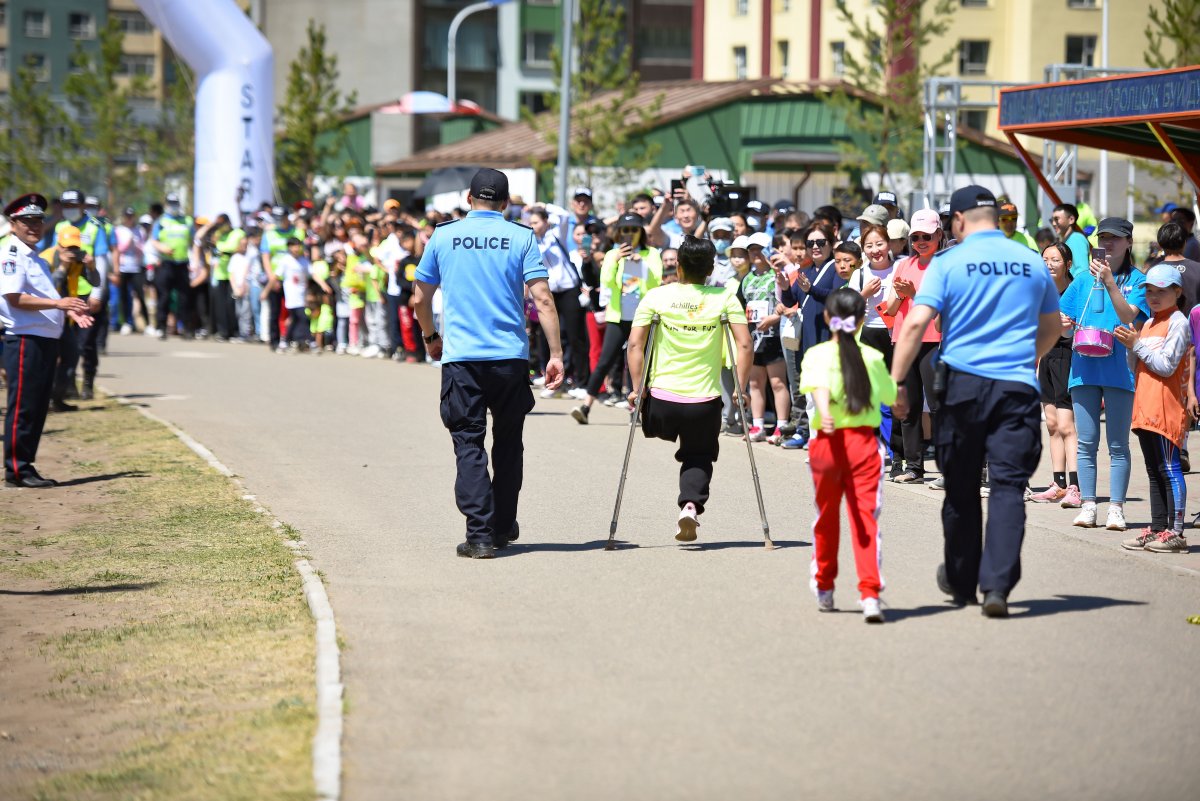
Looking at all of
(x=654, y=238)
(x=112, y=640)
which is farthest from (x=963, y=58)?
(x=112, y=640)

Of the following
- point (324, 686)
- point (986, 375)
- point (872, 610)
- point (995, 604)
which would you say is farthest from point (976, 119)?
Answer: point (324, 686)

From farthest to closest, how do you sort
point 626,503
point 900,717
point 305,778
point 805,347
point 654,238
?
point 654,238 < point 805,347 < point 626,503 < point 900,717 < point 305,778

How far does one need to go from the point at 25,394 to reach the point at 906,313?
6.64 metres

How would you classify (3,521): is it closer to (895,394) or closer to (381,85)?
(895,394)

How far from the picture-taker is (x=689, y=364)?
33.9ft

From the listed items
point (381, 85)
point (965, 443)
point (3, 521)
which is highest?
point (381, 85)

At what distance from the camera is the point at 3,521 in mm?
12164

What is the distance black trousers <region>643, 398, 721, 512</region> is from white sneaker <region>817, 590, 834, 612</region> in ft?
6.53

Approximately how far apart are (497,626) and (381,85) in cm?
7530

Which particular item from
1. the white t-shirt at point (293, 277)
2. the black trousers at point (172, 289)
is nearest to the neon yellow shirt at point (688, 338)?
the white t-shirt at point (293, 277)

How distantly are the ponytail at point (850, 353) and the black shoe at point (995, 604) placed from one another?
1039mm

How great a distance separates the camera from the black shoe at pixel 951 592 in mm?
8523

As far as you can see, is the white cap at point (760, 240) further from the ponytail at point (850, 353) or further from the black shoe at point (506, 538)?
the ponytail at point (850, 353)

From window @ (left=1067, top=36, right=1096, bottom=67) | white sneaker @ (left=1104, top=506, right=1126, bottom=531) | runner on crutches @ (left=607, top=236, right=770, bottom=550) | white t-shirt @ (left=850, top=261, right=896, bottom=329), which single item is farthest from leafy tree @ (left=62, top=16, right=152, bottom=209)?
white sneaker @ (left=1104, top=506, right=1126, bottom=531)
